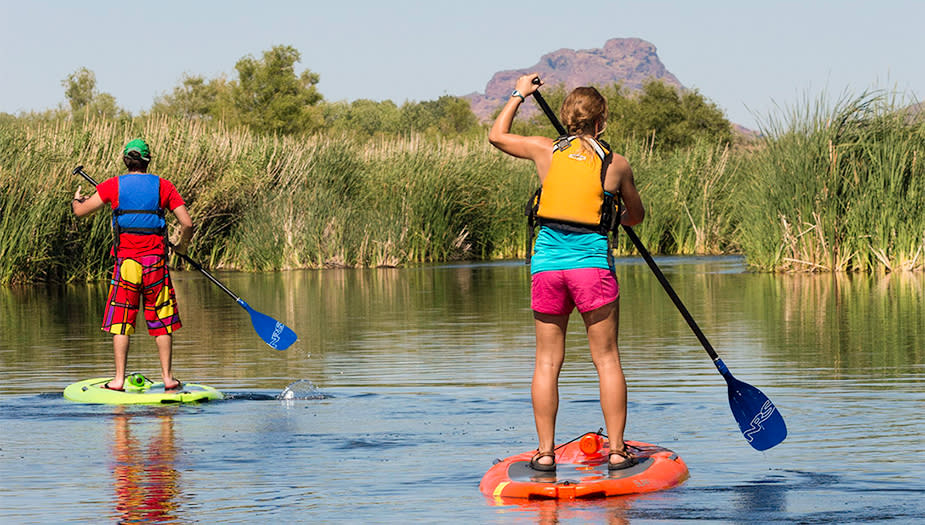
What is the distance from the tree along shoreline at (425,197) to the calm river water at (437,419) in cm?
588

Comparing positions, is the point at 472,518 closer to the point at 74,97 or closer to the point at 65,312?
the point at 65,312

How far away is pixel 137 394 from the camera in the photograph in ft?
35.0

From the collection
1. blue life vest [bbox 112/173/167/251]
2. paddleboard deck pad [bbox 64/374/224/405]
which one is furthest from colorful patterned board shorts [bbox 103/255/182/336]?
paddleboard deck pad [bbox 64/374/224/405]

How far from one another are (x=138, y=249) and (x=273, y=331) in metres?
1.65

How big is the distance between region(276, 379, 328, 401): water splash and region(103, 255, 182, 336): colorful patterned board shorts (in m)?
1.02

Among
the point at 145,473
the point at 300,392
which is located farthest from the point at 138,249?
the point at 145,473

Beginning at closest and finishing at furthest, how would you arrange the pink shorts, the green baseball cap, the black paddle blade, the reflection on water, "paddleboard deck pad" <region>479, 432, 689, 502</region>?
the reflection on water < "paddleboard deck pad" <region>479, 432, 689, 502</region> < the pink shorts < the black paddle blade < the green baseball cap

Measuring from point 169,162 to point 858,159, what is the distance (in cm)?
1429

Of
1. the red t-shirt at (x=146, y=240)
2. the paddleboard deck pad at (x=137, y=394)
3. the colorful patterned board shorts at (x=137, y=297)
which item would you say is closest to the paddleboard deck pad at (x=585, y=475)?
the paddleboard deck pad at (x=137, y=394)

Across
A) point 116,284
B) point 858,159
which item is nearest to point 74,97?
point 858,159

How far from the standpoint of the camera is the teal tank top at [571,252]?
7094 millimetres

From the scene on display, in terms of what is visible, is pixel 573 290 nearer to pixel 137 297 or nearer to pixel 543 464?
pixel 543 464

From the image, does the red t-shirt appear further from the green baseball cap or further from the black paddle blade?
the black paddle blade

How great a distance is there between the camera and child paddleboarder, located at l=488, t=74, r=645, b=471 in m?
7.09
